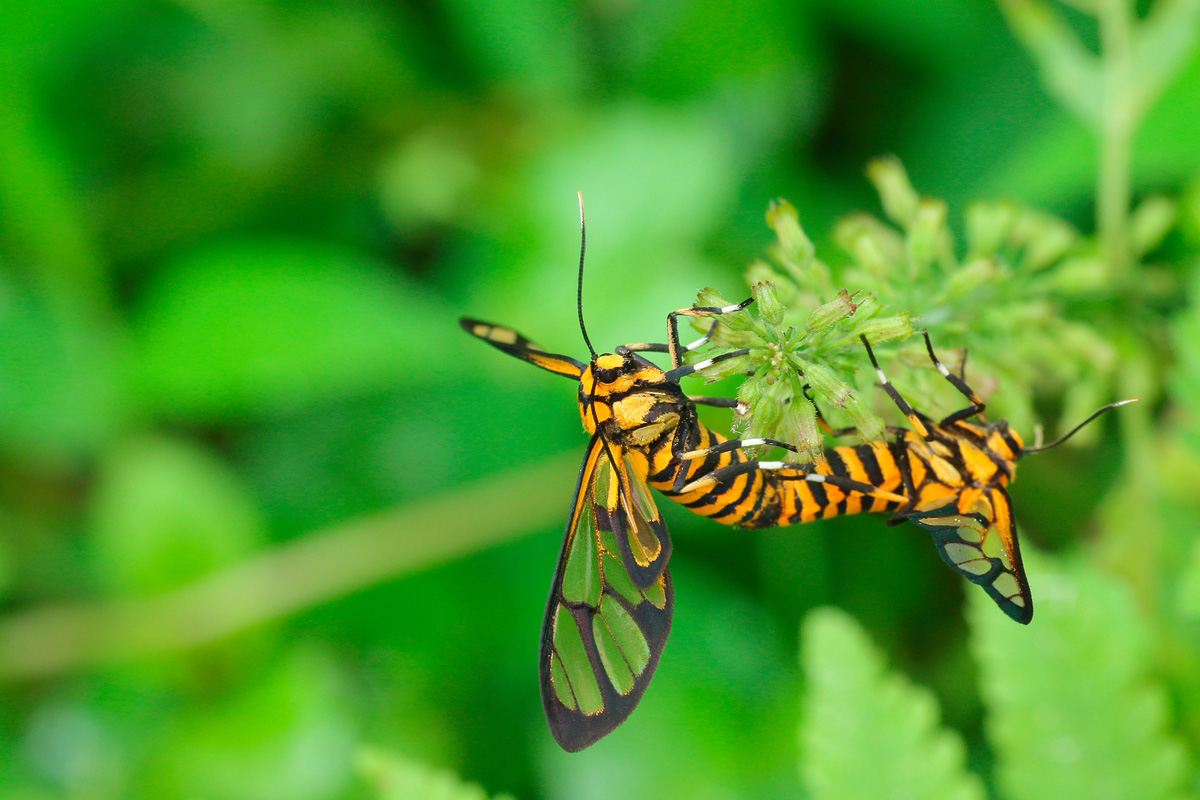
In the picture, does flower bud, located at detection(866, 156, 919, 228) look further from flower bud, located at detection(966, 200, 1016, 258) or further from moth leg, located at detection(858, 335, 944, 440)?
moth leg, located at detection(858, 335, 944, 440)

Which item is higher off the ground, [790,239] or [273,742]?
[790,239]

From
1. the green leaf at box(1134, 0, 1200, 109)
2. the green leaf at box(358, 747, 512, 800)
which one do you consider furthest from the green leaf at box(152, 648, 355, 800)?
the green leaf at box(1134, 0, 1200, 109)

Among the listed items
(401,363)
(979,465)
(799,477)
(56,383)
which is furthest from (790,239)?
(56,383)

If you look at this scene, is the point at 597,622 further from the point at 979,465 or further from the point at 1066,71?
the point at 1066,71

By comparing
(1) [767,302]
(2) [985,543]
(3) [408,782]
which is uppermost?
(1) [767,302]

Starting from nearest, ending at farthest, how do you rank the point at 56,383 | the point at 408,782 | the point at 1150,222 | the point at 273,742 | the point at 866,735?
the point at 408,782 → the point at 866,735 → the point at 1150,222 → the point at 273,742 → the point at 56,383

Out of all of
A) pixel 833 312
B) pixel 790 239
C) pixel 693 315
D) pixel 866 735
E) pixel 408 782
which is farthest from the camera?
pixel 866 735

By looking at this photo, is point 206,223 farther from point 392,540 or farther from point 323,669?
point 323,669
